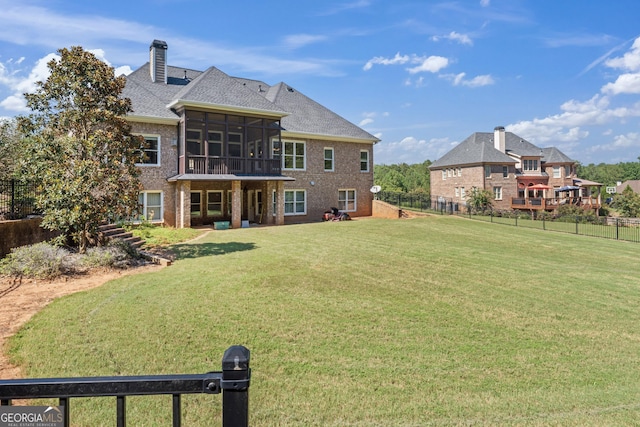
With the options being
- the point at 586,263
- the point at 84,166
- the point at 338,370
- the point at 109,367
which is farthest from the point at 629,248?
the point at 84,166

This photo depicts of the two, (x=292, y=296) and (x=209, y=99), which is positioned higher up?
(x=209, y=99)

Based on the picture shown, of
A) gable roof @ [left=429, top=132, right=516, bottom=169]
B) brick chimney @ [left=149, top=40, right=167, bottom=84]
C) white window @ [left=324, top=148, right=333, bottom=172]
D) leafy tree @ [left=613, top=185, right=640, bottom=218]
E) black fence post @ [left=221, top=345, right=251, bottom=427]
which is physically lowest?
black fence post @ [left=221, top=345, right=251, bottom=427]

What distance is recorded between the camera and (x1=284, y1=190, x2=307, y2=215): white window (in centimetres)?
2527

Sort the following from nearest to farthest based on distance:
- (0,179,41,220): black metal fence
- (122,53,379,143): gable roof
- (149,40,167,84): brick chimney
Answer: (0,179,41,220): black metal fence, (122,53,379,143): gable roof, (149,40,167,84): brick chimney

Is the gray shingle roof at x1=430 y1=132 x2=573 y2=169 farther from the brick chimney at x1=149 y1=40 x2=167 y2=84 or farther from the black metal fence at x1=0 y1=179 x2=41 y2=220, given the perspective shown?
the black metal fence at x1=0 y1=179 x2=41 y2=220

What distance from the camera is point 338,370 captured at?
17.2ft

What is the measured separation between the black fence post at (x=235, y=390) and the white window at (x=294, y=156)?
23575mm

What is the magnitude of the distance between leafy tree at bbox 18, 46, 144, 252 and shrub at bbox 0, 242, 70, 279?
1.04 metres

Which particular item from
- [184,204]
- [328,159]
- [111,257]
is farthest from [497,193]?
[111,257]

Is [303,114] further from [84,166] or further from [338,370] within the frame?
[338,370]

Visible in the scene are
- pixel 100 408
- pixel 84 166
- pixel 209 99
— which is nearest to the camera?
pixel 100 408

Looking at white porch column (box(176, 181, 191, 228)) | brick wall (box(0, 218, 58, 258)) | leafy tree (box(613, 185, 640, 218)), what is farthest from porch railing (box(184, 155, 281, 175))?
leafy tree (box(613, 185, 640, 218))

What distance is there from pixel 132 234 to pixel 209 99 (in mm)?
8578

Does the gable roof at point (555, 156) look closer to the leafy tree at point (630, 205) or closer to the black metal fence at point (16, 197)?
the leafy tree at point (630, 205)
